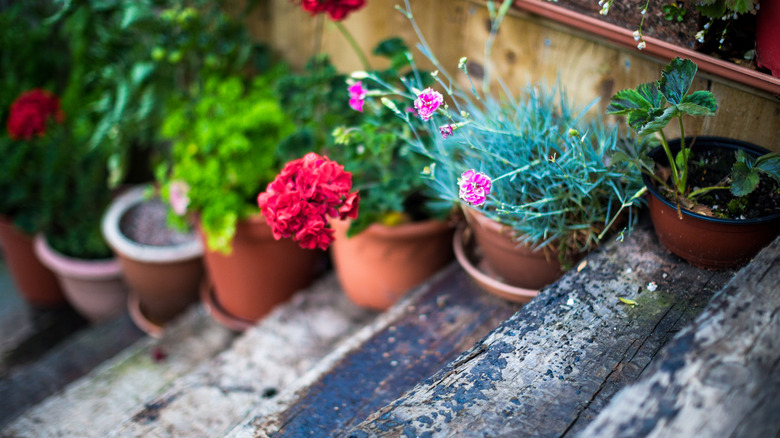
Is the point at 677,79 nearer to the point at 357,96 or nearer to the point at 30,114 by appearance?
the point at 357,96

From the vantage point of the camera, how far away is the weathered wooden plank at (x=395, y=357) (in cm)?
147

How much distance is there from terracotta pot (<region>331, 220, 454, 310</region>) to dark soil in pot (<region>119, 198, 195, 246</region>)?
0.92m

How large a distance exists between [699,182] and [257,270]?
159 centimetres

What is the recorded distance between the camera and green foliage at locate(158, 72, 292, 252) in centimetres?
211

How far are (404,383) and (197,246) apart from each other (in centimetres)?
138

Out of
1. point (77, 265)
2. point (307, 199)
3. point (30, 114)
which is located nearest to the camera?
point (307, 199)

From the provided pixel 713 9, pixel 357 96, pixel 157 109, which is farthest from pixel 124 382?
pixel 713 9

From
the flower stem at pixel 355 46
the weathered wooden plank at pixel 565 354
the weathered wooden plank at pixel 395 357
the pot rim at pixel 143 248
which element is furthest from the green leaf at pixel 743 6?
the pot rim at pixel 143 248

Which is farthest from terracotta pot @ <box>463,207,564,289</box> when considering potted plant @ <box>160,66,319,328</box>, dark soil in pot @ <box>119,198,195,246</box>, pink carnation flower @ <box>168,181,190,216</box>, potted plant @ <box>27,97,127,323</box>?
potted plant @ <box>27,97,127,323</box>

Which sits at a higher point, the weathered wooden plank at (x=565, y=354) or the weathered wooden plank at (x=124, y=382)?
the weathered wooden plank at (x=565, y=354)

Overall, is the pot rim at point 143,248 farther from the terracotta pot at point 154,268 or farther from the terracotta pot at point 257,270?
the terracotta pot at point 257,270

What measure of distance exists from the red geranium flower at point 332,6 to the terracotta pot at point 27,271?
6.75ft

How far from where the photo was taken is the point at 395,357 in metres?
1.66

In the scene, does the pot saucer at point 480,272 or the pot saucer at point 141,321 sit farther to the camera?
the pot saucer at point 141,321
